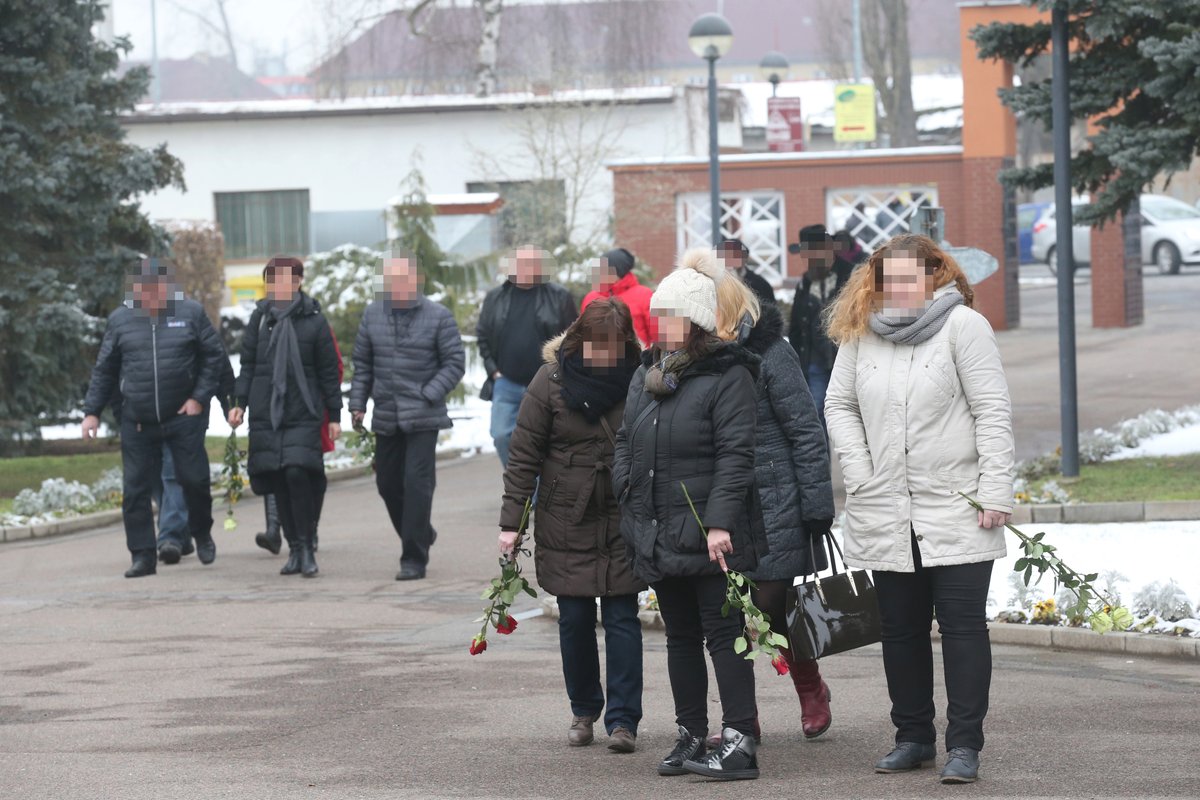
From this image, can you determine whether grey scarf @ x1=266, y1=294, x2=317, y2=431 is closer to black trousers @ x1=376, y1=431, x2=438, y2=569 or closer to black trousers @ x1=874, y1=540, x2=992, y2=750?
black trousers @ x1=376, y1=431, x2=438, y2=569

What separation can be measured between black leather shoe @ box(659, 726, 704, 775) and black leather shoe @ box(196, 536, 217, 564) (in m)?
6.40

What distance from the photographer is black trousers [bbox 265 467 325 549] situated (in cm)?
1133

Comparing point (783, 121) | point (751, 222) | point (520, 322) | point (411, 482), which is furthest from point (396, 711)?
point (783, 121)

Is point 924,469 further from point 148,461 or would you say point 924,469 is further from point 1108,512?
point 148,461

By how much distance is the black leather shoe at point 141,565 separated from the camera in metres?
11.6

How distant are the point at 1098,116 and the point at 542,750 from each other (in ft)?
29.3

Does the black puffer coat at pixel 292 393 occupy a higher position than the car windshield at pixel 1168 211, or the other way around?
the car windshield at pixel 1168 211

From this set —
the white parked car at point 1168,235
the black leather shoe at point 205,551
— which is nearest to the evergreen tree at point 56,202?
the black leather shoe at point 205,551

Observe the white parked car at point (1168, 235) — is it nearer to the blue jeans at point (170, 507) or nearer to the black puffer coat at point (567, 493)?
the blue jeans at point (170, 507)

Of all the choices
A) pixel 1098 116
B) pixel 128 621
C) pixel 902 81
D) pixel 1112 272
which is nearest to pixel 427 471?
pixel 128 621

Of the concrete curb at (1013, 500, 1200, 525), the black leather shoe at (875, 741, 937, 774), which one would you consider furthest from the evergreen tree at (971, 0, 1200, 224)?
the black leather shoe at (875, 741, 937, 774)

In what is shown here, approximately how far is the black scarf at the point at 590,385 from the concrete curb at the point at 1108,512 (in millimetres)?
5557

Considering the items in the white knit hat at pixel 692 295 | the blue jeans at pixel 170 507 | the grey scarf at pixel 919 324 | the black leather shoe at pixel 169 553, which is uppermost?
the white knit hat at pixel 692 295

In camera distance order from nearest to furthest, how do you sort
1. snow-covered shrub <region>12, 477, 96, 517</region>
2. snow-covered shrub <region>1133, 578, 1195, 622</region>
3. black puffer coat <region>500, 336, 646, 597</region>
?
black puffer coat <region>500, 336, 646, 597</region> < snow-covered shrub <region>1133, 578, 1195, 622</region> < snow-covered shrub <region>12, 477, 96, 517</region>
